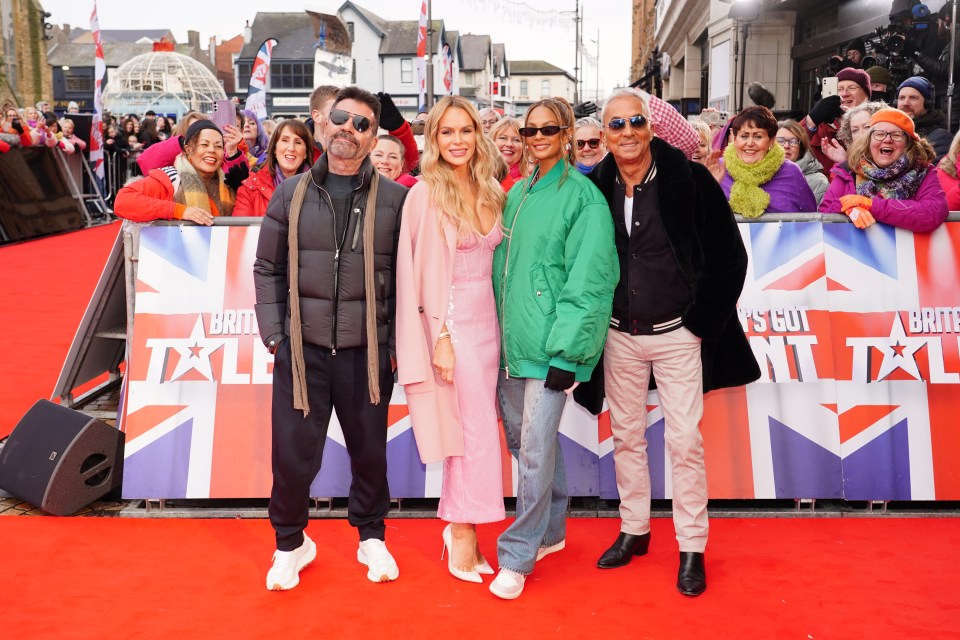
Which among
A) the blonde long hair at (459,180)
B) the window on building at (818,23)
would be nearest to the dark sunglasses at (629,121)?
the blonde long hair at (459,180)

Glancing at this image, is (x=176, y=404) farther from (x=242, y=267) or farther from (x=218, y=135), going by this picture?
(x=218, y=135)

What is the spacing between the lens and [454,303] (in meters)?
3.80

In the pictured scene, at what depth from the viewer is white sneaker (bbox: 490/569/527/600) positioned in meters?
3.76

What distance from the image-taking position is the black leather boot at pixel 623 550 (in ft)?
13.4

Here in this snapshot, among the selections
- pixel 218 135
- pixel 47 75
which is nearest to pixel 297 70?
pixel 47 75

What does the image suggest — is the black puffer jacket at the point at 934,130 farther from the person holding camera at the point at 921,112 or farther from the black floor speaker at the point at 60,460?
the black floor speaker at the point at 60,460

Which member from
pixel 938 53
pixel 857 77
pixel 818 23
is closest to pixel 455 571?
pixel 857 77

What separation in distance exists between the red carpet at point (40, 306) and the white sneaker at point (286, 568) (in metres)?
3.12

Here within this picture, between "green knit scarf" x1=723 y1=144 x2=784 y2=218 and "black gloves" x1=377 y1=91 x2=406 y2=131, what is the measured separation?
203cm

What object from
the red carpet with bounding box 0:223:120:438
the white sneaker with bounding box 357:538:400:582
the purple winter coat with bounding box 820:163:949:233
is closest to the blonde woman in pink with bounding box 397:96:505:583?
the white sneaker with bounding box 357:538:400:582

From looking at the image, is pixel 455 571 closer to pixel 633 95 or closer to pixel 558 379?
pixel 558 379

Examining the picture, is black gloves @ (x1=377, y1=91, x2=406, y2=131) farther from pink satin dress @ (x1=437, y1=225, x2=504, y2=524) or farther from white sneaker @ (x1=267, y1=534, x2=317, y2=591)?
white sneaker @ (x1=267, y1=534, x2=317, y2=591)

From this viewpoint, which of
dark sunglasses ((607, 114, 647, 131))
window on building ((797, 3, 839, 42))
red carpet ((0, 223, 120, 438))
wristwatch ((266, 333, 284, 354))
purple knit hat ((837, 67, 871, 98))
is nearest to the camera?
dark sunglasses ((607, 114, 647, 131))

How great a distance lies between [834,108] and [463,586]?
5147 millimetres
